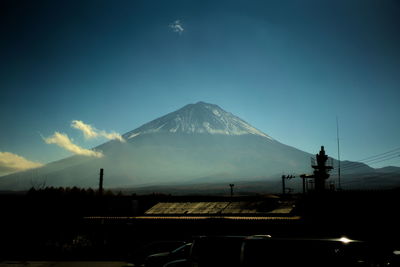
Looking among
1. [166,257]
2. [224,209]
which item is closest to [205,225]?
[224,209]

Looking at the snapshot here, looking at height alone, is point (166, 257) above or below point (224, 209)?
below

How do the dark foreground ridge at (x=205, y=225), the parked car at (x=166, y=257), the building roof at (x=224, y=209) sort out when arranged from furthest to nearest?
1. the building roof at (x=224, y=209)
2. the dark foreground ridge at (x=205, y=225)
3. the parked car at (x=166, y=257)

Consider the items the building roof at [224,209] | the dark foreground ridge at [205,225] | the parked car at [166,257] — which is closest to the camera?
the parked car at [166,257]

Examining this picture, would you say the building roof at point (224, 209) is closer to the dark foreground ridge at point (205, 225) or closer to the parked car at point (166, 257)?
the dark foreground ridge at point (205, 225)

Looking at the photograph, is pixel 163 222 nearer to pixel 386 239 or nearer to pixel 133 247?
pixel 133 247

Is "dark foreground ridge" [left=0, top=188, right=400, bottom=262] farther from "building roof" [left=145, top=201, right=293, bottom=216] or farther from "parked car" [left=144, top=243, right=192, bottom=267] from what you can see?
"parked car" [left=144, top=243, right=192, bottom=267]

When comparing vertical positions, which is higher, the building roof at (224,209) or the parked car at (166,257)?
the building roof at (224,209)

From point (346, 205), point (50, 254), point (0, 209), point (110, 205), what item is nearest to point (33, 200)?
point (0, 209)

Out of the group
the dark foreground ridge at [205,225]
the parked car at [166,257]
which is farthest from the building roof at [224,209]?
the parked car at [166,257]

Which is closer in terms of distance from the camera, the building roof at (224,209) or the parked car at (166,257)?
the parked car at (166,257)

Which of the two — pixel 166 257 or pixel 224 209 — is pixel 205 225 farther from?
pixel 166 257

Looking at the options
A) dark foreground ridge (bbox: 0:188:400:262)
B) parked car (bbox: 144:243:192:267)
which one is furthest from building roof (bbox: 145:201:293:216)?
parked car (bbox: 144:243:192:267)
